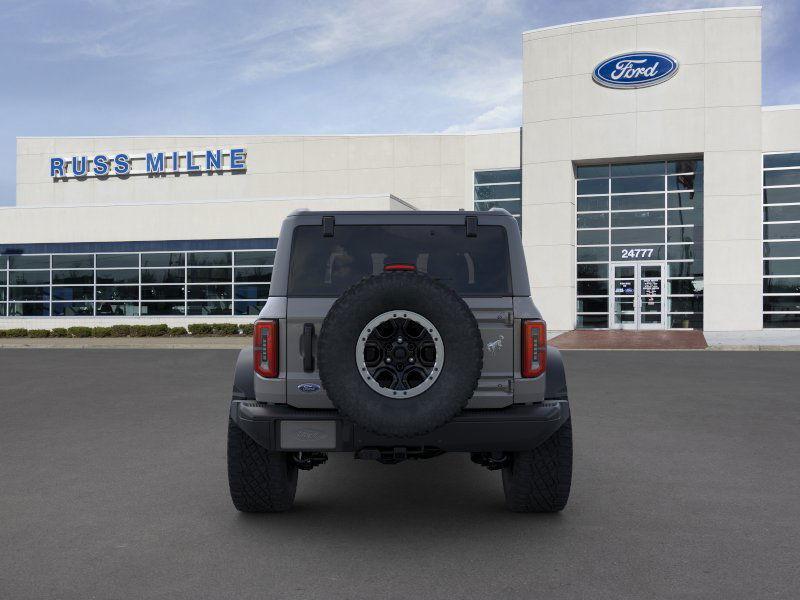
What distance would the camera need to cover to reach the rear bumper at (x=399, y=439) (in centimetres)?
439

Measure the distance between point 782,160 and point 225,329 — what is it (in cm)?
2293

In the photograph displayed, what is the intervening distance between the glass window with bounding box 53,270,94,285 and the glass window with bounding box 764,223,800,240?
2893cm

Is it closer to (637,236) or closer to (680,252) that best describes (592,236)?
(637,236)

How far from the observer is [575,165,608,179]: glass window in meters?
31.4

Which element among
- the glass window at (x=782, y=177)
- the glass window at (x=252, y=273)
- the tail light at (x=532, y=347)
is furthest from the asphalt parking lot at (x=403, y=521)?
the glass window at (x=782, y=177)

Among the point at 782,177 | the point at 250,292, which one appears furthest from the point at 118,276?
the point at 782,177

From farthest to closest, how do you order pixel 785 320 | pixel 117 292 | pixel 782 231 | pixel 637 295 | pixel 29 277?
1. pixel 29 277
2. pixel 117 292
3. pixel 637 295
4. pixel 782 231
5. pixel 785 320

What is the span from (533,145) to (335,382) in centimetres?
2852

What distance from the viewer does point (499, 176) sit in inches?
1361

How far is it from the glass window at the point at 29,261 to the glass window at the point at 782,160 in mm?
31412

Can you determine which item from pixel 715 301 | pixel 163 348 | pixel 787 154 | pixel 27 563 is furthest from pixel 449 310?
pixel 787 154

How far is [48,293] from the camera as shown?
34750mm

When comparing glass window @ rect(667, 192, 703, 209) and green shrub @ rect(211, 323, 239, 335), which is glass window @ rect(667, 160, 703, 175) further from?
green shrub @ rect(211, 323, 239, 335)

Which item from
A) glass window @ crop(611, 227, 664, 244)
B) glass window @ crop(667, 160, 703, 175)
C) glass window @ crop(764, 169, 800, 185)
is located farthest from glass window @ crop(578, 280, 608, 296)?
glass window @ crop(764, 169, 800, 185)
